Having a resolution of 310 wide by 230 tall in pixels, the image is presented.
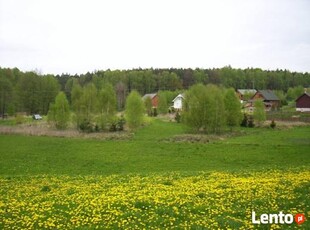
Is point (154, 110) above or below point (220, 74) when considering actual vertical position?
below

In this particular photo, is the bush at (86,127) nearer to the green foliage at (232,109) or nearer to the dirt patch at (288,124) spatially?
the green foliage at (232,109)

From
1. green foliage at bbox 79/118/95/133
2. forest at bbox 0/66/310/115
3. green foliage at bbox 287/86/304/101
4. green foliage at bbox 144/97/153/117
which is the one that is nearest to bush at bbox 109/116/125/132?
green foliage at bbox 79/118/95/133

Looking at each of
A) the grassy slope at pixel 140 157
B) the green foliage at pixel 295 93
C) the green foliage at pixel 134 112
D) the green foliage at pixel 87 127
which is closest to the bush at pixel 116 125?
the green foliage at pixel 134 112

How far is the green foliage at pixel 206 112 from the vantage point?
5803 centimetres

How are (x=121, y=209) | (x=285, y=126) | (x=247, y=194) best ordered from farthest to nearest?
1. (x=285, y=126)
2. (x=247, y=194)
3. (x=121, y=209)

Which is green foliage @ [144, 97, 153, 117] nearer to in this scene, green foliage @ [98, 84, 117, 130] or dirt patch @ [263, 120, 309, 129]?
green foliage @ [98, 84, 117, 130]

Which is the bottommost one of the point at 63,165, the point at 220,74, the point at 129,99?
the point at 63,165

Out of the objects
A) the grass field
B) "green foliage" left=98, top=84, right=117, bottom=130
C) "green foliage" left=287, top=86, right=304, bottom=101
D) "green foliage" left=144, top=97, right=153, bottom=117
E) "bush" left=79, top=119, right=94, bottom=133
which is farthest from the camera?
"green foliage" left=287, top=86, right=304, bottom=101

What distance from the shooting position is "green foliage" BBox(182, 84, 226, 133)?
190 feet

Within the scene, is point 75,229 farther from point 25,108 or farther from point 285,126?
point 25,108

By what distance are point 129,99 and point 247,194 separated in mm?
53722

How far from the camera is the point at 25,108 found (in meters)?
102

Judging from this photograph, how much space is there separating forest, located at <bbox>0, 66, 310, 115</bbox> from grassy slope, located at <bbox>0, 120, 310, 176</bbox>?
44.1 m

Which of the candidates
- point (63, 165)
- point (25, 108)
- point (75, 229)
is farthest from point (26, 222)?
point (25, 108)
